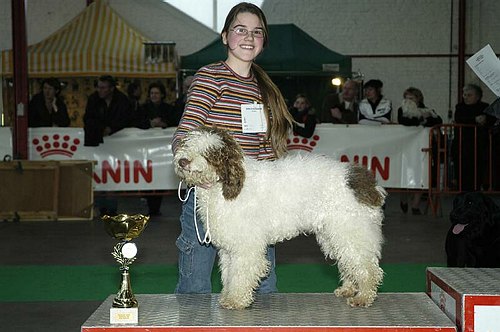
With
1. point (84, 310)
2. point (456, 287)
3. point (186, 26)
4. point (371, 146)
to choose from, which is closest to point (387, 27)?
point (186, 26)

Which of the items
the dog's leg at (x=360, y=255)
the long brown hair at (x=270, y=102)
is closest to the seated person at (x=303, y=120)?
the long brown hair at (x=270, y=102)

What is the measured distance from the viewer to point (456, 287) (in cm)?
337

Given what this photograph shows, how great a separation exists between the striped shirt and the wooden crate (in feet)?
22.2

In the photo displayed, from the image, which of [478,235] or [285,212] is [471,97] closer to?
[478,235]

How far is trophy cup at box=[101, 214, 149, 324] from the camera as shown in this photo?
3.12m

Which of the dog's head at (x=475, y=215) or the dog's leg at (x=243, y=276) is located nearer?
the dog's leg at (x=243, y=276)

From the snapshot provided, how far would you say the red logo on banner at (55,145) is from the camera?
10.6 metres

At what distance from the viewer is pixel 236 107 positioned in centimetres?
354

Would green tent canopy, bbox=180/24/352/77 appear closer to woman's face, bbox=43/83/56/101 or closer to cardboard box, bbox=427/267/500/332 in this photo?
woman's face, bbox=43/83/56/101

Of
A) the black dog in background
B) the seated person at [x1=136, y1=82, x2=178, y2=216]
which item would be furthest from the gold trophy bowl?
the seated person at [x1=136, y1=82, x2=178, y2=216]

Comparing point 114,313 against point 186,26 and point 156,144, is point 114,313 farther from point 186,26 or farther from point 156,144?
point 186,26

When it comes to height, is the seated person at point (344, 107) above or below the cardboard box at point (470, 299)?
above

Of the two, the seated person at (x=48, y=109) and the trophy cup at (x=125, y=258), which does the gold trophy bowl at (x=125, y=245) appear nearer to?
the trophy cup at (x=125, y=258)

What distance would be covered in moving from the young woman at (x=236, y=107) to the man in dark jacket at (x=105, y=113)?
6.89 m
